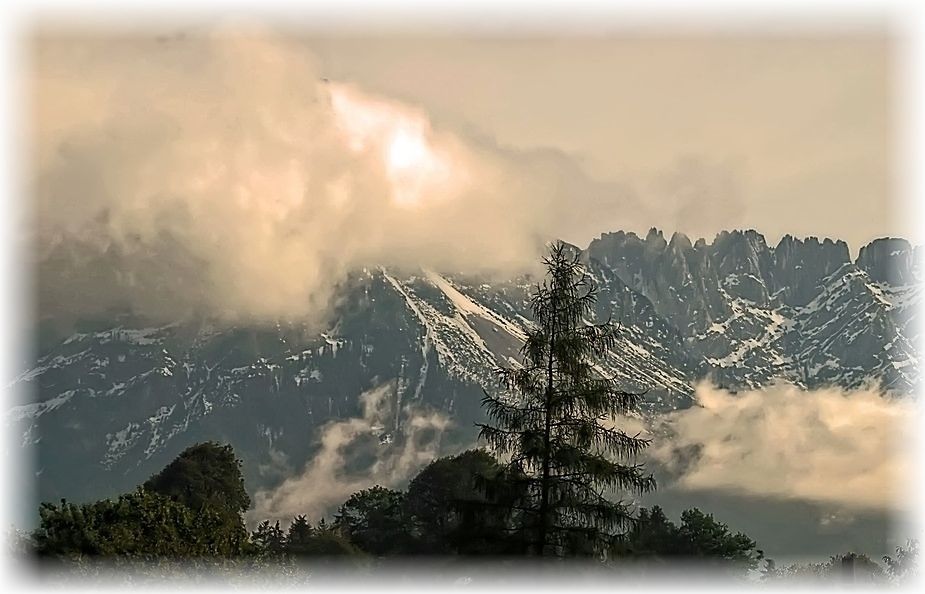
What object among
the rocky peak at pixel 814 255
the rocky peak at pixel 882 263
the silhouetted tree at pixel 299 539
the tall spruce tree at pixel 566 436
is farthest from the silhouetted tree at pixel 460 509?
the rocky peak at pixel 814 255

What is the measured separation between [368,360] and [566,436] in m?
147

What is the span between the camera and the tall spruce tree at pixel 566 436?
25.1 m

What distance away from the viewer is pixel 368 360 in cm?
17100

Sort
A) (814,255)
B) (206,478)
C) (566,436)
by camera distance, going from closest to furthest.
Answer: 1. (566,436)
2. (206,478)
3. (814,255)

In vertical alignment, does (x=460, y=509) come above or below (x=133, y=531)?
above

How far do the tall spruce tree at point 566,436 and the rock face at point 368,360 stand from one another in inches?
3702

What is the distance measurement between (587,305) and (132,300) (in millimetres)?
147443

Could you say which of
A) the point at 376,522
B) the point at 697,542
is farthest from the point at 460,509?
the point at 376,522

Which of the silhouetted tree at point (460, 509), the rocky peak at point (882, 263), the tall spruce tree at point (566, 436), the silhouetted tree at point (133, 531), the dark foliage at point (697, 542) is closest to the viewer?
the silhouetted tree at point (133, 531)

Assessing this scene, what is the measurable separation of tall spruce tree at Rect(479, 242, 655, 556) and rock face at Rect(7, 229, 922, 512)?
9404 cm

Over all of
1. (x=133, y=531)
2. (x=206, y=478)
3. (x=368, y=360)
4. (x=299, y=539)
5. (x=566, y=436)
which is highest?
(x=368, y=360)

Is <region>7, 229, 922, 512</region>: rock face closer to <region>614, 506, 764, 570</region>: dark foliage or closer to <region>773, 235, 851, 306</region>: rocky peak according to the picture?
<region>773, 235, 851, 306</region>: rocky peak

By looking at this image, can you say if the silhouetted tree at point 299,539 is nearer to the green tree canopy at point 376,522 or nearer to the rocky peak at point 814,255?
the green tree canopy at point 376,522

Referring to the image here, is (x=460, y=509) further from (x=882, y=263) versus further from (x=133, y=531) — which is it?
(x=882, y=263)
